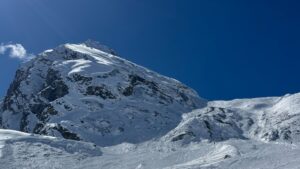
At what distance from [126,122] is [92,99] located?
12.8 meters

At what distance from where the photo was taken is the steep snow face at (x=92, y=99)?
94625mm

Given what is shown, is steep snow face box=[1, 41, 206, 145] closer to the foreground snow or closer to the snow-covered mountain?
the snow-covered mountain

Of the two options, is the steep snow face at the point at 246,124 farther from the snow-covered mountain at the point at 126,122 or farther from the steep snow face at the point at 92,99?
the steep snow face at the point at 92,99

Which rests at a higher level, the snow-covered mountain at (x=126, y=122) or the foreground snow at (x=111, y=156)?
the snow-covered mountain at (x=126, y=122)

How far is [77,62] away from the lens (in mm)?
138375

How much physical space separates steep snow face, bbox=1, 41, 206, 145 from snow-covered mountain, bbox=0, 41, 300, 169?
0.18 metres

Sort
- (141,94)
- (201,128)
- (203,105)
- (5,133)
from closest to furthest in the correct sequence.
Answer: (5,133) → (201,128) → (141,94) → (203,105)

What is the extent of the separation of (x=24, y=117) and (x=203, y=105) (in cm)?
3798

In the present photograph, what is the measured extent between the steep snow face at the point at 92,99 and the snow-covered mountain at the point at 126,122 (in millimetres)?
180

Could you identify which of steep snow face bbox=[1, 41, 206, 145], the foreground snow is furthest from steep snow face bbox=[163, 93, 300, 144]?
the foreground snow

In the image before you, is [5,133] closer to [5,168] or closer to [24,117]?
[5,168]

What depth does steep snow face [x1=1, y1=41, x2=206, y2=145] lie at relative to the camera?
3725 inches

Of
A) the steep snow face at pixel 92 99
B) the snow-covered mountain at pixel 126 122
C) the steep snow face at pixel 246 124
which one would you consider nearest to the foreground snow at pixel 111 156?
the snow-covered mountain at pixel 126 122

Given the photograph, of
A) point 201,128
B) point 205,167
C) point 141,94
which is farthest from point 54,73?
point 205,167
